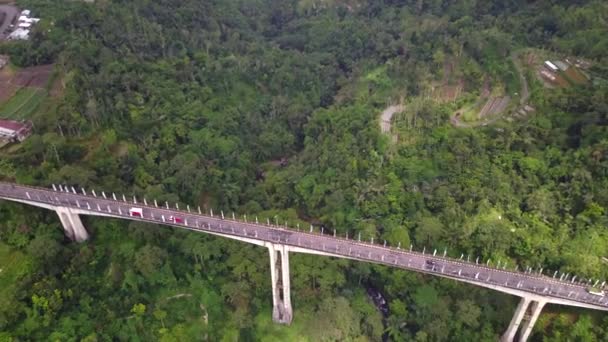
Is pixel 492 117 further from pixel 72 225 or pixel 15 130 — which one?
pixel 15 130

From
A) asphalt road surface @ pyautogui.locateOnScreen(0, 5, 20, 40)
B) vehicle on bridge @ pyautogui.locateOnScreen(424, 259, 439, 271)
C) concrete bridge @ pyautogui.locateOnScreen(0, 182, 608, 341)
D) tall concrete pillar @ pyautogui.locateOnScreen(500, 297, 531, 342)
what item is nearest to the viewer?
concrete bridge @ pyautogui.locateOnScreen(0, 182, 608, 341)

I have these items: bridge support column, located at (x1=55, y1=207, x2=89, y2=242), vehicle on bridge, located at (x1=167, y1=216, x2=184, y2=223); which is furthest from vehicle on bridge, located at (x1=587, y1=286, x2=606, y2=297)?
bridge support column, located at (x1=55, y1=207, x2=89, y2=242)

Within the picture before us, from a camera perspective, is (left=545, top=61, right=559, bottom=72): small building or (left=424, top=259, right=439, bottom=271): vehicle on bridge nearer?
(left=424, top=259, right=439, bottom=271): vehicle on bridge

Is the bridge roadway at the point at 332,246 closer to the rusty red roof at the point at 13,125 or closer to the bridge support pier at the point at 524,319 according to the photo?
the bridge support pier at the point at 524,319

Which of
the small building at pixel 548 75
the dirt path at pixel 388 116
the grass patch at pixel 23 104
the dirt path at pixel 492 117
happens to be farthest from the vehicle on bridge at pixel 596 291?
the grass patch at pixel 23 104

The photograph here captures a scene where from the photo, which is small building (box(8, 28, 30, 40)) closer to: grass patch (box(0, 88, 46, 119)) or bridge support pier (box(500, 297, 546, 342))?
grass patch (box(0, 88, 46, 119))

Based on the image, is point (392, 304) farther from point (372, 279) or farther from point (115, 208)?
point (115, 208)
